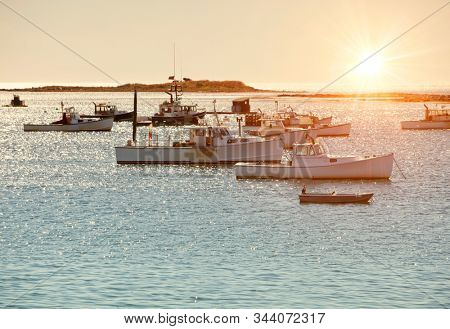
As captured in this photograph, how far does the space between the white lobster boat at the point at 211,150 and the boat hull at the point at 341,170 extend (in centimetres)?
1003

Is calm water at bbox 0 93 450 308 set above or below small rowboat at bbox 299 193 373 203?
below

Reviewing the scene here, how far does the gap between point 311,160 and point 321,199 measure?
11.7 metres

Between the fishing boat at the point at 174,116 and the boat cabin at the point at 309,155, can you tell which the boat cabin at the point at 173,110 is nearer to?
the fishing boat at the point at 174,116

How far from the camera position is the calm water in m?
34.8

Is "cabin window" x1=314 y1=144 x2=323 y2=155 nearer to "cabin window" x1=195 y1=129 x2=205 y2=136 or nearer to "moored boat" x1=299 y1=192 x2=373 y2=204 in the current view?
"moored boat" x1=299 y1=192 x2=373 y2=204

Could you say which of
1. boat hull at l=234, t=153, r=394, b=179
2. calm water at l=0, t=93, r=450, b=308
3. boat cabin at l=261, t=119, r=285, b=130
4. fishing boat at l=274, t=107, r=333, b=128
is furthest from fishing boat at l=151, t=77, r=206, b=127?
boat hull at l=234, t=153, r=394, b=179

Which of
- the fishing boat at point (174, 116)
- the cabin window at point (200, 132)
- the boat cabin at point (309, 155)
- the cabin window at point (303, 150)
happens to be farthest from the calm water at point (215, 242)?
the fishing boat at point (174, 116)

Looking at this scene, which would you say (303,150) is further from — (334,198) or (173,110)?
(173,110)

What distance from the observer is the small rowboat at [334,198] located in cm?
5694

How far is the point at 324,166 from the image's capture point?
6856 centimetres

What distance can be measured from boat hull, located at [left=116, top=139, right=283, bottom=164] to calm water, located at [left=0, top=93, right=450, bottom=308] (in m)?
2.75

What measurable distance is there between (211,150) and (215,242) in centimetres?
3665

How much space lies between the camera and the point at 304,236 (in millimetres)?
46281
